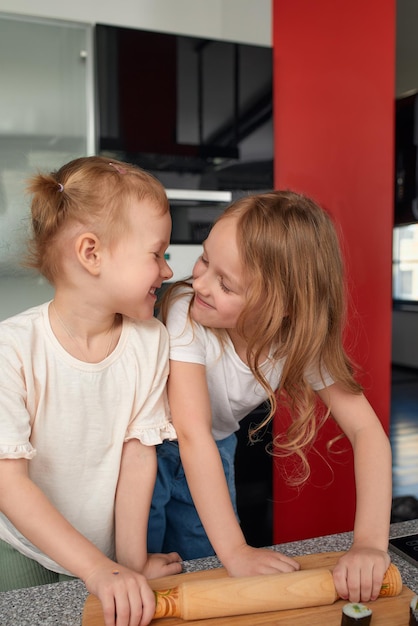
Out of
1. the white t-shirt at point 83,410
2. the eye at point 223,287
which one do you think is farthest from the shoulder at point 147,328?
the eye at point 223,287

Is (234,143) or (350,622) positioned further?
(234,143)

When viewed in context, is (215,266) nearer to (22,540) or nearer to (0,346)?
(0,346)

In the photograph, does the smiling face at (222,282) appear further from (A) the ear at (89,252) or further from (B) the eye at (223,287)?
(A) the ear at (89,252)

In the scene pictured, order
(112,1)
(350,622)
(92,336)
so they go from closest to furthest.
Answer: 1. (350,622)
2. (92,336)
3. (112,1)

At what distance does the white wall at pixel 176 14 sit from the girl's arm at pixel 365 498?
166cm

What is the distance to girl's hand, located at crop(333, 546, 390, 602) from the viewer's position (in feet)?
2.64

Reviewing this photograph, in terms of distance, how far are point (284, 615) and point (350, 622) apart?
9 cm

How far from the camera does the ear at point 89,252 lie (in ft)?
3.11

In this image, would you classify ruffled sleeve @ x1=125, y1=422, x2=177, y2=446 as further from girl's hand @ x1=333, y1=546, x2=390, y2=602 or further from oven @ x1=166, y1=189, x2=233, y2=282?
oven @ x1=166, y1=189, x2=233, y2=282

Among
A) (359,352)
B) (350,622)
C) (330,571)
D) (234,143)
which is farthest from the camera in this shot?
(359,352)

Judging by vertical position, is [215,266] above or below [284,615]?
above

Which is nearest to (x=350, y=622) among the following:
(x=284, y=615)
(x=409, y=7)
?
(x=284, y=615)

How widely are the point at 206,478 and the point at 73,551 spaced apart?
0.24 m

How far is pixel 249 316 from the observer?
1.08 m
